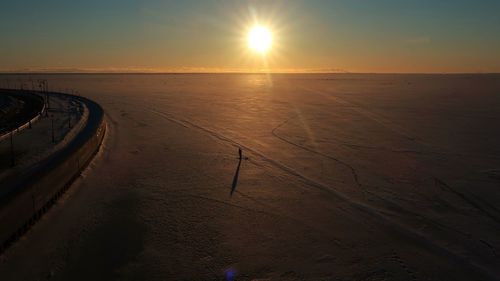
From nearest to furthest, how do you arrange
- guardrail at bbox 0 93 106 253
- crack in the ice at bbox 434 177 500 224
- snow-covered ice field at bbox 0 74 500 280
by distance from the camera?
1. snow-covered ice field at bbox 0 74 500 280
2. guardrail at bbox 0 93 106 253
3. crack in the ice at bbox 434 177 500 224

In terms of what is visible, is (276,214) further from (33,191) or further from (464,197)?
(33,191)

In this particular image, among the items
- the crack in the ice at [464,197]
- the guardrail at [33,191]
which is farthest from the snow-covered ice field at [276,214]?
the guardrail at [33,191]

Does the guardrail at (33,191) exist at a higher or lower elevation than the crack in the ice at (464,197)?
lower

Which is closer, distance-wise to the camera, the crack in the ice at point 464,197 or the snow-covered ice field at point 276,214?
the snow-covered ice field at point 276,214

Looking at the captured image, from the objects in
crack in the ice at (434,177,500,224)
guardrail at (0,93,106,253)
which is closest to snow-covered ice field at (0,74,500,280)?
crack in the ice at (434,177,500,224)

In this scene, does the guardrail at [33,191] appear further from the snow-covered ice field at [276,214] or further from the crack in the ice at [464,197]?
the crack in the ice at [464,197]

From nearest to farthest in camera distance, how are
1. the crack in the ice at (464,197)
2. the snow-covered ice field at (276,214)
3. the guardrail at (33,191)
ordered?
the snow-covered ice field at (276,214)
the guardrail at (33,191)
the crack in the ice at (464,197)

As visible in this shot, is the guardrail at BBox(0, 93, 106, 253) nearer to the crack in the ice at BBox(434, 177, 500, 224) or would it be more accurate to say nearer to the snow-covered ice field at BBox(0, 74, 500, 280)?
the snow-covered ice field at BBox(0, 74, 500, 280)

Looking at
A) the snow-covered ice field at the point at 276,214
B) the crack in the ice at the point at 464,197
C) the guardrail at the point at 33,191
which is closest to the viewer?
the snow-covered ice field at the point at 276,214

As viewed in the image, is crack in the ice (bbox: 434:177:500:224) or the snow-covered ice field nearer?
the snow-covered ice field

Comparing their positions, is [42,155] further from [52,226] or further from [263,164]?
[263,164]

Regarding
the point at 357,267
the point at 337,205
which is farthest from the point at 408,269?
the point at 337,205

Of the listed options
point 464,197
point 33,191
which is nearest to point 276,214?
point 464,197
